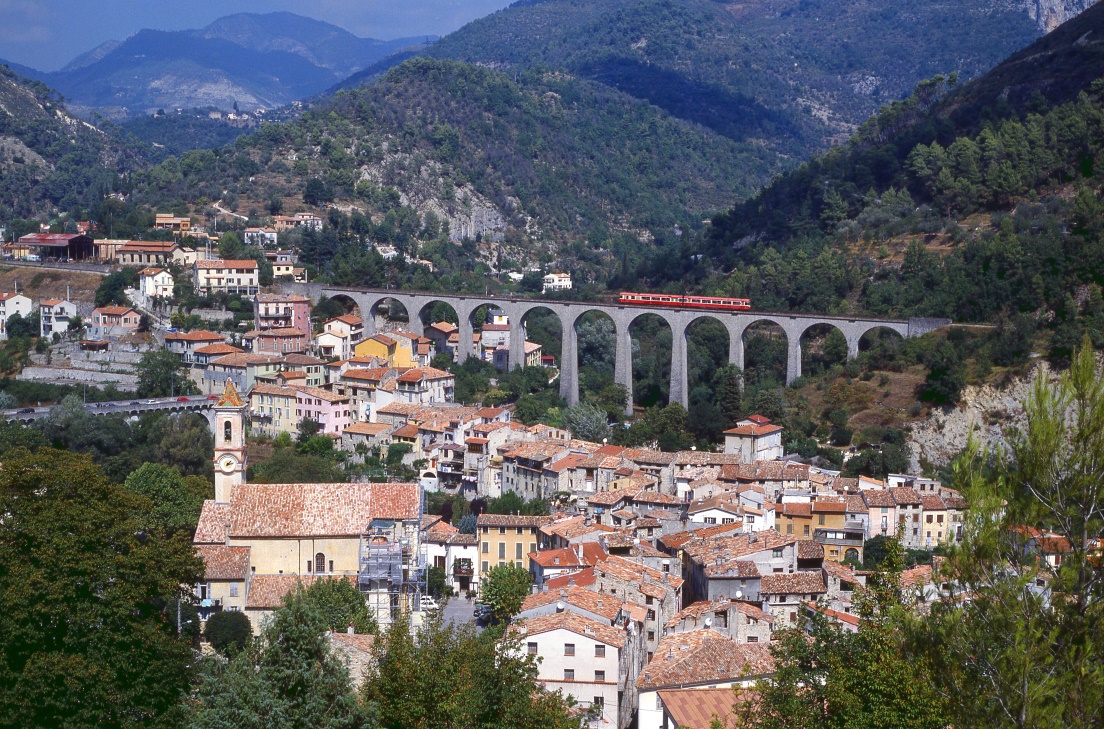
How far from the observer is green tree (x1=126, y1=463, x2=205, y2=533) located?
116 feet

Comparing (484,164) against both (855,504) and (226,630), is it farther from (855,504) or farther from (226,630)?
(226,630)

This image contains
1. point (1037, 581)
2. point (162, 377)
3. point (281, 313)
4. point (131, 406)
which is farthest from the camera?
point (281, 313)

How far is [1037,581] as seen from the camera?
12.5 metres

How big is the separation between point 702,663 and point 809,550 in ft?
36.9

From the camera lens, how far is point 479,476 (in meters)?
46.6

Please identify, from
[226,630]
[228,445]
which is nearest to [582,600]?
[226,630]

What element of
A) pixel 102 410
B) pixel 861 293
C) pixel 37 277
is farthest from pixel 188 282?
pixel 861 293

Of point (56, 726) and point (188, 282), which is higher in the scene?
point (188, 282)

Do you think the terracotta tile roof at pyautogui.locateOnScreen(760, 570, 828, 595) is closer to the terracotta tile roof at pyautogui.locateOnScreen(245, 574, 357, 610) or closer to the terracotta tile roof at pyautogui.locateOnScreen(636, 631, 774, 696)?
the terracotta tile roof at pyautogui.locateOnScreen(636, 631, 774, 696)

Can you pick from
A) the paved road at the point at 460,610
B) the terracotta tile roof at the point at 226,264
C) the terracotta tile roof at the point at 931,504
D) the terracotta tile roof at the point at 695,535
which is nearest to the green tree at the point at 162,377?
the terracotta tile roof at the point at 226,264

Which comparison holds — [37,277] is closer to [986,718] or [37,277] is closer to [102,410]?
[102,410]

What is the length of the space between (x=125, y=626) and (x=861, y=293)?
51.7 metres

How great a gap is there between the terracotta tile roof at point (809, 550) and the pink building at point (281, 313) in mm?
36957

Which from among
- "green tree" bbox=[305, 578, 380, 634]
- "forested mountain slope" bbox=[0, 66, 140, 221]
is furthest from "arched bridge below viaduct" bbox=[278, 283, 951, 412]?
"forested mountain slope" bbox=[0, 66, 140, 221]
